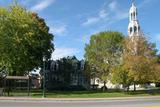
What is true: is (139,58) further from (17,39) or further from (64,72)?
(64,72)

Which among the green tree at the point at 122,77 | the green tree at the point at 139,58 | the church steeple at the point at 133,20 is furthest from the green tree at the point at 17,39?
the church steeple at the point at 133,20

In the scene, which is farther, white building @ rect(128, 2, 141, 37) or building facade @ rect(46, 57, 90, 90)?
white building @ rect(128, 2, 141, 37)

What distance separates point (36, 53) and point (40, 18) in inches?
336

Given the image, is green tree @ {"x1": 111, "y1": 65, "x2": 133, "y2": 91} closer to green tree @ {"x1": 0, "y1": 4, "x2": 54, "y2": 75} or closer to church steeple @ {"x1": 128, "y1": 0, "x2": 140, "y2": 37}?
green tree @ {"x1": 0, "y1": 4, "x2": 54, "y2": 75}

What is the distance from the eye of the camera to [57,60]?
94.5m

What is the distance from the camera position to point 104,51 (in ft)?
260

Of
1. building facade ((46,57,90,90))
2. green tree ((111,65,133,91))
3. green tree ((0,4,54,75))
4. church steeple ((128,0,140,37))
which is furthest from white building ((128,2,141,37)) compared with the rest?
green tree ((0,4,54,75))

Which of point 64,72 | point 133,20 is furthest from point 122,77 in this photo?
point 133,20

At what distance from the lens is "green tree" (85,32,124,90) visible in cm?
7769

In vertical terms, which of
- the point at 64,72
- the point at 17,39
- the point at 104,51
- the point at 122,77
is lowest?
the point at 122,77

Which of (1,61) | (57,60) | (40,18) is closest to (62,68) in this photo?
(57,60)

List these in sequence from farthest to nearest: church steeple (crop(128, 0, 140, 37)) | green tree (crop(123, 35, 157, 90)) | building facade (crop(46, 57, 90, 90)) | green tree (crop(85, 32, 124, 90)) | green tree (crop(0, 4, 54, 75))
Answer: church steeple (crop(128, 0, 140, 37)) → building facade (crop(46, 57, 90, 90)) → green tree (crop(85, 32, 124, 90)) → green tree (crop(123, 35, 157, 90)) → green tree (crop(0, 4, 54, 75))

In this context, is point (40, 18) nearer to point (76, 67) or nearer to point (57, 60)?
point (57, 60)

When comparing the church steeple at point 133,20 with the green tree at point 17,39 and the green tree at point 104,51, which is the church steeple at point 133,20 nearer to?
the green tree at point 104,51
